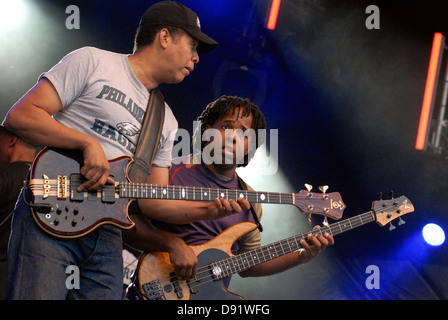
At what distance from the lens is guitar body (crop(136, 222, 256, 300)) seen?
117 inches

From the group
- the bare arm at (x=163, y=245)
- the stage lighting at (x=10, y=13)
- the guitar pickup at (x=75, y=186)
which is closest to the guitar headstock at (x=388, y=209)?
the bare arm at (x=163, y=245)

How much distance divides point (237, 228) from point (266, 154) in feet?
7.50

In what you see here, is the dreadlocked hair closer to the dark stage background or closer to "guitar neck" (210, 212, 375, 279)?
"guitar neck" (210, 212, 375, 279)

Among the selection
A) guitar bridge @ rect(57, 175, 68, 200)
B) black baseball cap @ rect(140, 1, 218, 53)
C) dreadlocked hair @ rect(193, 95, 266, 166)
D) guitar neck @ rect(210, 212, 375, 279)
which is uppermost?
black baseball cap @ rect(140, 1, 218, 53)

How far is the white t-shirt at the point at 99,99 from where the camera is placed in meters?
2.42

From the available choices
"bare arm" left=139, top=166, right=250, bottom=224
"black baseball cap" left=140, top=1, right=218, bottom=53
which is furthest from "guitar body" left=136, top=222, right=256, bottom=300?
"black baseball cap" left=140, top=1, right=218, bottom=53

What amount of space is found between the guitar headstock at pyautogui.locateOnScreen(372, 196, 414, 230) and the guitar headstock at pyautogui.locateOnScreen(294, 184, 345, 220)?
380 mm

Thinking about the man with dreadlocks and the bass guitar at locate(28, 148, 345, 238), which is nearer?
the bass guitar at locate(28, 148, 345, 238)

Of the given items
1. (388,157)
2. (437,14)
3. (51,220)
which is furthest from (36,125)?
(437,14)

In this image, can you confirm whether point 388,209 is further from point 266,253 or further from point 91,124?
point 91,124

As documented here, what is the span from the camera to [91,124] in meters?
2.49

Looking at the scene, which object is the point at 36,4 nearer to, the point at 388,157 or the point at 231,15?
the point at 231,15

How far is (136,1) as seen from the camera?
478cm

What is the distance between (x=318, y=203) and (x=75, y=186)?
1.75 m
